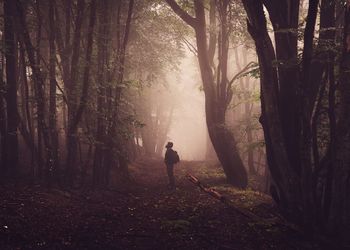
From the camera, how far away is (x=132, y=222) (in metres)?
8.88

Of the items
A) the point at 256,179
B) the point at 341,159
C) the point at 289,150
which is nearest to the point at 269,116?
the point at 289,150

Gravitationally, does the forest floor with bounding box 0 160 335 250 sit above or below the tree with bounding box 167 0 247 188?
below

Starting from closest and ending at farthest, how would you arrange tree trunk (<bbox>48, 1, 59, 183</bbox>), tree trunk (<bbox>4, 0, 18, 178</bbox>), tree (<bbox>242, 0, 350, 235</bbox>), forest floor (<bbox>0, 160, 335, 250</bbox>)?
forest floor (<bbox>0, 160, 335, 250</bbox>)
tree (<bbox>242, 0, 350, 235</bbox>)
tree trunk (<bbox>48, 1, 59, 183</bbox>)
tree trunk (<bbox>4, 0, 18, 178</bbox>)

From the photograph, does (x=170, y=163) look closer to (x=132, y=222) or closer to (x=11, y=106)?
(x=132, y=222)

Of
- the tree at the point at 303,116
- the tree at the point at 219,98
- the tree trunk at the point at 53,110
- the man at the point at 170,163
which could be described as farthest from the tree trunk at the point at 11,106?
the tree at the point at 303,116

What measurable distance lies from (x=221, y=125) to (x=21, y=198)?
8.06 m

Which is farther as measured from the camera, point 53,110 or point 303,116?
point 53,110

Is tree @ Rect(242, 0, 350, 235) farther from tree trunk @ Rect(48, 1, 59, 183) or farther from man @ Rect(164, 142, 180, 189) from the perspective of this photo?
tree trunk @ Rect(48, 1, 59, 183)

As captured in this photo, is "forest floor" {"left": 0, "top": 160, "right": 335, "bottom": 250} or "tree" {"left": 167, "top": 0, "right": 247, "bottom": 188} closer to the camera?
"forest floor" {"left": 0, "top": 160, "right": 335, "bottom": 250}

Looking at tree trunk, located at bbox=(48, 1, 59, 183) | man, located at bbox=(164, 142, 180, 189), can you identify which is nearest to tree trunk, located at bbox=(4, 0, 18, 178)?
tree trunk, located at bbox=(48, 1, 59, 183)

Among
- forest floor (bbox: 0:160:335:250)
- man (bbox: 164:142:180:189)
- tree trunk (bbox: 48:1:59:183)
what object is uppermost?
tree trunk (bbox: 48:1:59:183)

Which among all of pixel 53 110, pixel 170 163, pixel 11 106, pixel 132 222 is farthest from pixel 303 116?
pixel 11 106

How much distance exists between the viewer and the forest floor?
24.3ft

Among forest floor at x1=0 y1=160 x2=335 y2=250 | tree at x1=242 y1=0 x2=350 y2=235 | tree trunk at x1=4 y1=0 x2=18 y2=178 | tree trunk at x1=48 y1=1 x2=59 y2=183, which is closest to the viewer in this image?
forest floor at x1=0 y1=160 x2=335 y2=250
